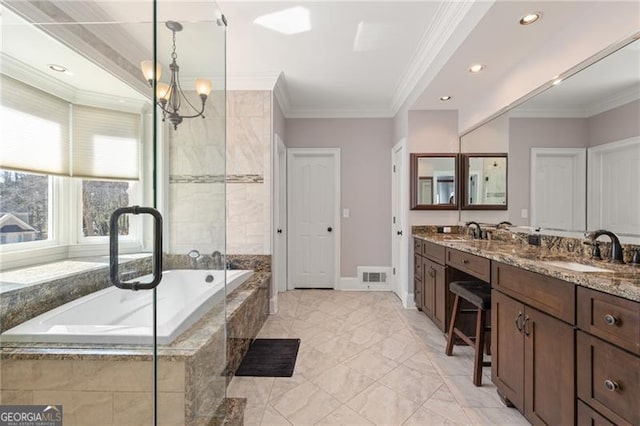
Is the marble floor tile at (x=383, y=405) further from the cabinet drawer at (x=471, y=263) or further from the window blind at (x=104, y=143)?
the window blind at (x=104, y=143)

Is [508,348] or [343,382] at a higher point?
[508,348]

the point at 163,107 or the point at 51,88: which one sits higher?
the point at 51,88

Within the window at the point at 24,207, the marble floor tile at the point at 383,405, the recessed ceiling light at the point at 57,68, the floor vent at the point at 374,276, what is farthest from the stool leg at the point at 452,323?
the recessed ceiling light at the point at 57,68

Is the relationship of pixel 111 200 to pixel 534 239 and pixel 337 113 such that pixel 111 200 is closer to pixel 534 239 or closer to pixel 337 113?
pixel 534 239

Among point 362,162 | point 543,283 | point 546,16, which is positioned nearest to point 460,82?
point 546,16

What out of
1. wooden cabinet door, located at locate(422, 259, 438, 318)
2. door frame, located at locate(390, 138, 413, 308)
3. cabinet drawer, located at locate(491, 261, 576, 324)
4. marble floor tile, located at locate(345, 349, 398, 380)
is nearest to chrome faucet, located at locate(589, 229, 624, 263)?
cabinet drawer, located at locate(491, 261, 576, 324)

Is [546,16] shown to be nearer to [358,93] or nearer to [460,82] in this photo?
[460,82]

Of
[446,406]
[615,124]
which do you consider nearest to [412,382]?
[446,406]

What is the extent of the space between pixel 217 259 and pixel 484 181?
267 centimetres

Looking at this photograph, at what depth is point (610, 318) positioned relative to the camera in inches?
40.4

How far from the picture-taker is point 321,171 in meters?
4.22

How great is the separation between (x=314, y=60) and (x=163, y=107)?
1.88m

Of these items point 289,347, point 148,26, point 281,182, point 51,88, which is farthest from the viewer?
point 281,182

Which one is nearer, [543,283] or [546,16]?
[543,283]
